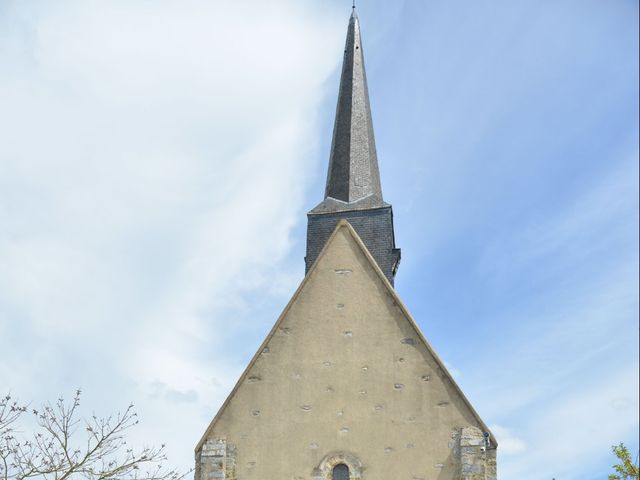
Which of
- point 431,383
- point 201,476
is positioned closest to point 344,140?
point 431,383

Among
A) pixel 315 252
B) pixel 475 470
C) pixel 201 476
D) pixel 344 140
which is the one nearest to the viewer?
pixel 475 470

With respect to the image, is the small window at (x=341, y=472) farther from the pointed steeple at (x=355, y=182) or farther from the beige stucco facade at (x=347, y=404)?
the pointed steeple at (x=355, y=182)

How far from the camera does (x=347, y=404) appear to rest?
1120 centimetres

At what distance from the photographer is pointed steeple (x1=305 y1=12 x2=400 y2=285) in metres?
14.2

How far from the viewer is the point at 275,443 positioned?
11070 mm

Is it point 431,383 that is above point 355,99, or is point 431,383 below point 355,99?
below

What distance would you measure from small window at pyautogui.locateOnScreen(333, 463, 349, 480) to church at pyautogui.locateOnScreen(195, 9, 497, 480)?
0.01 m

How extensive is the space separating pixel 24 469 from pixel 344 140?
930cm

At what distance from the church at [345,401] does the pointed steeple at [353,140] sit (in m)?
2.94

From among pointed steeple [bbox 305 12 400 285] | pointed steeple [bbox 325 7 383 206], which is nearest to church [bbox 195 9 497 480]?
pointed steeple [bbox 305 12 400 285]

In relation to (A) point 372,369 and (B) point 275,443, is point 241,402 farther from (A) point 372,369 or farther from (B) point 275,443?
(A) point 372,369

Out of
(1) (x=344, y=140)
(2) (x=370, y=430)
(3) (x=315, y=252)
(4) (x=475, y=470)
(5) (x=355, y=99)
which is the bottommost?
(4) (x=475, y=470)

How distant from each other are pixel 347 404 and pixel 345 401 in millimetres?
55

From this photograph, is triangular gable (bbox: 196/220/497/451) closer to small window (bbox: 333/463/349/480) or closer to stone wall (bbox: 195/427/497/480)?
stone wall (bbox: 195/427/497/480)
